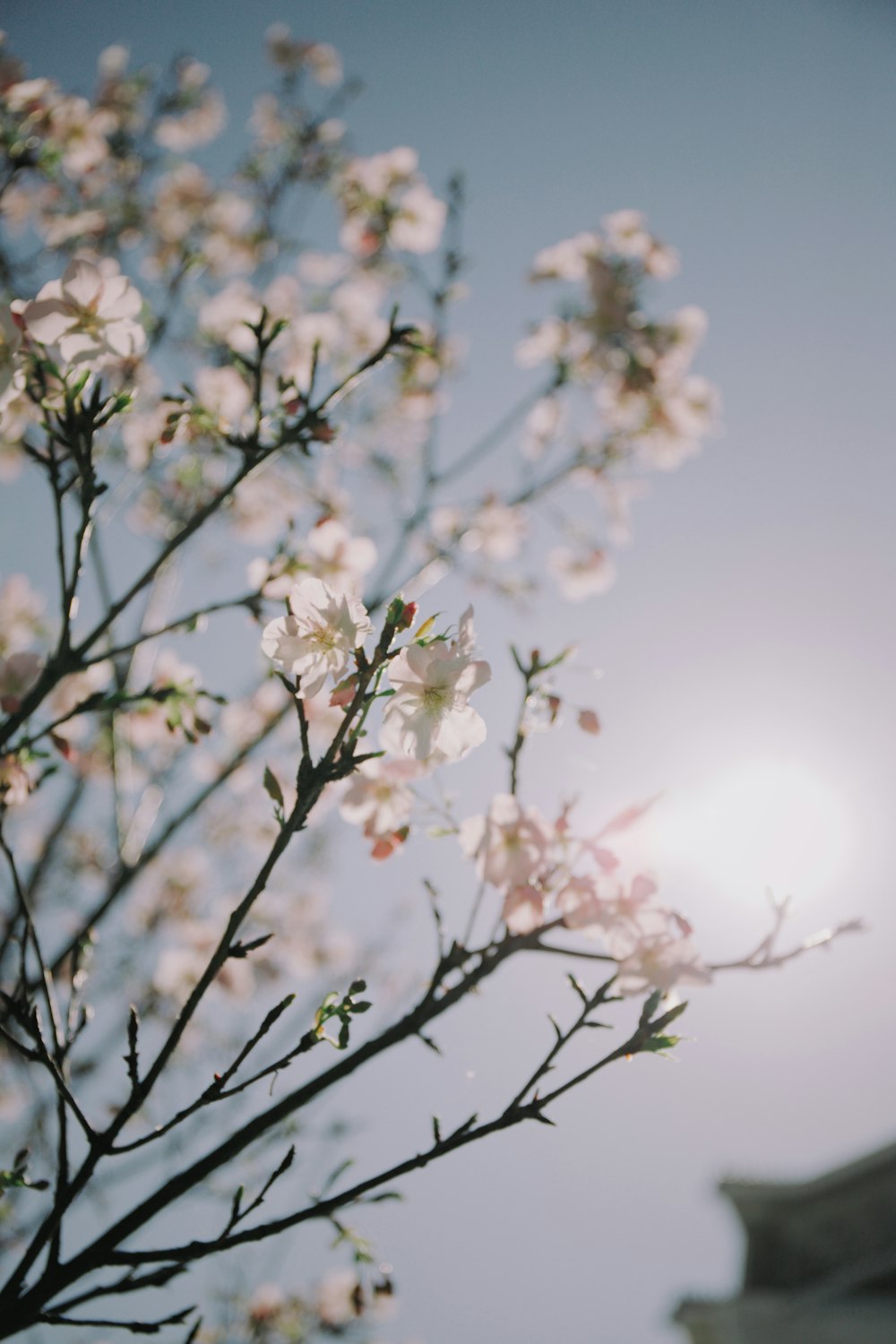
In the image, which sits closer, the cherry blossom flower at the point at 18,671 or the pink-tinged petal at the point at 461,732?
the pink-tinged petal at the point at 461,732

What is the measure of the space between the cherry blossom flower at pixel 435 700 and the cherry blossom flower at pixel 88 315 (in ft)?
3.32

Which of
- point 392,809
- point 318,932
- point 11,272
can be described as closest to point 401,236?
point 11,272

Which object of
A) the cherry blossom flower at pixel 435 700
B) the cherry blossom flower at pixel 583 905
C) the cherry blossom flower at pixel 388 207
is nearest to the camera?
the cherry blossom flower at pixel 435 700

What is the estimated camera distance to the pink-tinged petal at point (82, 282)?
1.69m

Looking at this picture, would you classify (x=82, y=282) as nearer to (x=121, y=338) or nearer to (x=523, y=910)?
(x=121, y=338)

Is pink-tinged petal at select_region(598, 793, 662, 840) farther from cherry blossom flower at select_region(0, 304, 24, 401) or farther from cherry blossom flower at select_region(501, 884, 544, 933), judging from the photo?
cherry blossom flower at select_region(0, 304, 24, 401)

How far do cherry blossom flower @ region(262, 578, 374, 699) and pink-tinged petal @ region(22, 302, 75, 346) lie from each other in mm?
924

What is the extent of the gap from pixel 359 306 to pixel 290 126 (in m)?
1.18

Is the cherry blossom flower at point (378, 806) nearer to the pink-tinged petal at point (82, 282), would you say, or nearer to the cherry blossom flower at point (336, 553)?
the cherry blossom flower at point (336, 553)

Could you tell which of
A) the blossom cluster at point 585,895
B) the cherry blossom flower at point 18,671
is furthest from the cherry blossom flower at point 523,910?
the cherry blossom flower at point 18,671

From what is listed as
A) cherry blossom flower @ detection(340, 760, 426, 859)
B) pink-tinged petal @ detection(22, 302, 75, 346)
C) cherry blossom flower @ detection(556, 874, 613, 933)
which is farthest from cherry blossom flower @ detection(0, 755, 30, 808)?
cherry blossom flower @ detection(556, 874, 613, 933)

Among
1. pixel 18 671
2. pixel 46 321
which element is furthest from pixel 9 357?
pixel 18 671

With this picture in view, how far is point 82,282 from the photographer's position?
5.58ft

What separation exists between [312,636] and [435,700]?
26 cm
